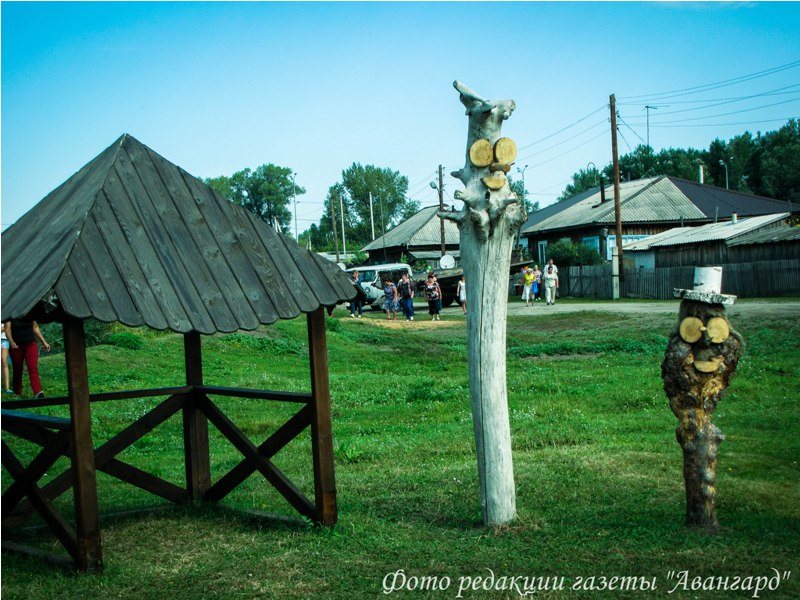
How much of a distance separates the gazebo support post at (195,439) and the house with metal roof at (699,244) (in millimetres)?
31756

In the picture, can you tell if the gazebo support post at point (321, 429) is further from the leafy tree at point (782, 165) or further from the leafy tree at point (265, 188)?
the leafy tree at point (265, 188)

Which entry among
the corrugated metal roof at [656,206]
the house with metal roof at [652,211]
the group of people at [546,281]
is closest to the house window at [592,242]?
the house with metal roof at [652,211]

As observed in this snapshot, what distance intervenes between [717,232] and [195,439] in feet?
119

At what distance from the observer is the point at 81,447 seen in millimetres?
5672

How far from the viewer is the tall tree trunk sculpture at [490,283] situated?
21.1 feet

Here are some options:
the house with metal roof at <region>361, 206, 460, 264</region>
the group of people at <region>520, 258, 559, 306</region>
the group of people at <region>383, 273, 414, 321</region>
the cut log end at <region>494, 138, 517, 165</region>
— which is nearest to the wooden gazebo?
the cut log end at <region>494, 138, 517, 165</region>

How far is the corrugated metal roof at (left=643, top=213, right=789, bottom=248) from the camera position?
38.3m

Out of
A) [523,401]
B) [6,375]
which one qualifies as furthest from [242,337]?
[523,401]

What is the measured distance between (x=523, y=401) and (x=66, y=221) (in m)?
7.86

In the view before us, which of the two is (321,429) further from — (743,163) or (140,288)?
(743,163)

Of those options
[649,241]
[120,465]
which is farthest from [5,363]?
[649,241]

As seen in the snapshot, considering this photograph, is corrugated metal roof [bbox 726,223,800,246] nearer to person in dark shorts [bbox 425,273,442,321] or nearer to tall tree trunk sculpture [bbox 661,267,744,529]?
person in dark shorts [bbox 425,273,442,321]

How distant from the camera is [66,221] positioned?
6.11 m

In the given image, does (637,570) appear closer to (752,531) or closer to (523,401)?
(752,531)
